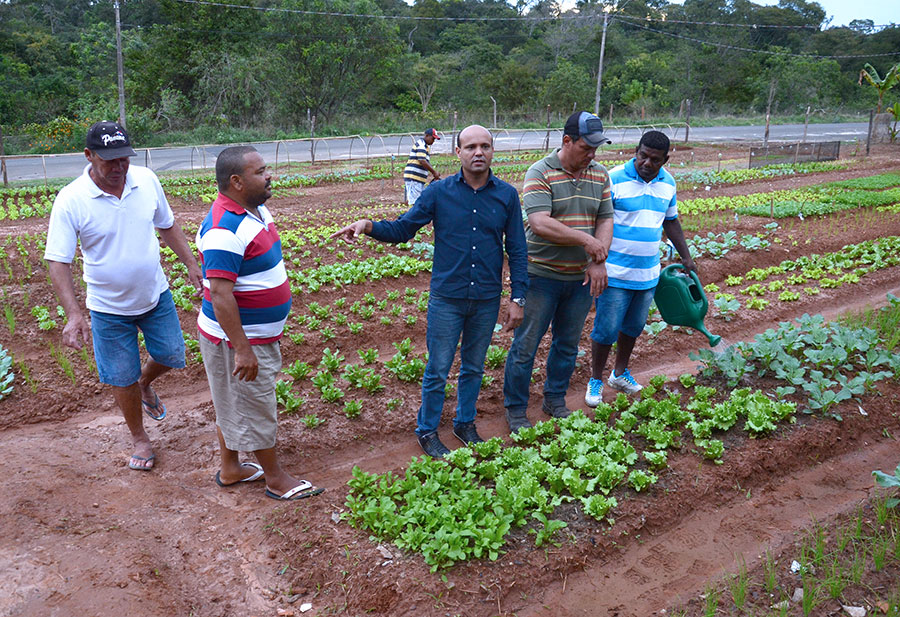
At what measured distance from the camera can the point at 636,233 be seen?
15.9 ft

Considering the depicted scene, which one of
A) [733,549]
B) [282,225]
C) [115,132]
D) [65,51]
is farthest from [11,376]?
[65,51]

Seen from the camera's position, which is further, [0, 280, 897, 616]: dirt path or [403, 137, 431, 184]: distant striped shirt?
[403, 137, 431, 184]: distant striped shirt

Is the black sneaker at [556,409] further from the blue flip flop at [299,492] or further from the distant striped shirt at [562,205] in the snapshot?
the blue flip flop at [299,492]

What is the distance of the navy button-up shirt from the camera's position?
4094 mm

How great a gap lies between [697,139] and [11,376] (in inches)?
1286

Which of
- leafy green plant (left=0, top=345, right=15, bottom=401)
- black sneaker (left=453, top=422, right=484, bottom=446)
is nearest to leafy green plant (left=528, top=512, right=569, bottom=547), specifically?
black sneaker (left=453, top=422, right=484, bottom=446)

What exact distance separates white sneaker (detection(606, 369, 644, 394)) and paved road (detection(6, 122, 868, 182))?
621 inches

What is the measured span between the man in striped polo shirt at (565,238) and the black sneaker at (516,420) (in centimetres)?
2

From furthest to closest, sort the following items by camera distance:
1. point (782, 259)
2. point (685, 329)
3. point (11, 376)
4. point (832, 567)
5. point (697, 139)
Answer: point (697, 139)
point (782, 259)
point (685, 329)
point (11, 376)
point (832, 567)

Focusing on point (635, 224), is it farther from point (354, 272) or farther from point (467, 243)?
point (354, 272)

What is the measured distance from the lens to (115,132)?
3844mm

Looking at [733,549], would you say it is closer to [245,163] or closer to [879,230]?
[245,163]

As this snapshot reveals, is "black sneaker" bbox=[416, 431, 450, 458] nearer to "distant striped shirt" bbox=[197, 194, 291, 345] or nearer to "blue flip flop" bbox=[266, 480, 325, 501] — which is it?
"blue flip flop" bbox=[266, 480, 325, 501]

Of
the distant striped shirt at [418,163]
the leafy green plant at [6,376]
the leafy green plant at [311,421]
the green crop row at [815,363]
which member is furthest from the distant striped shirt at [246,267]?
the distant striped shirt at [418,163]
